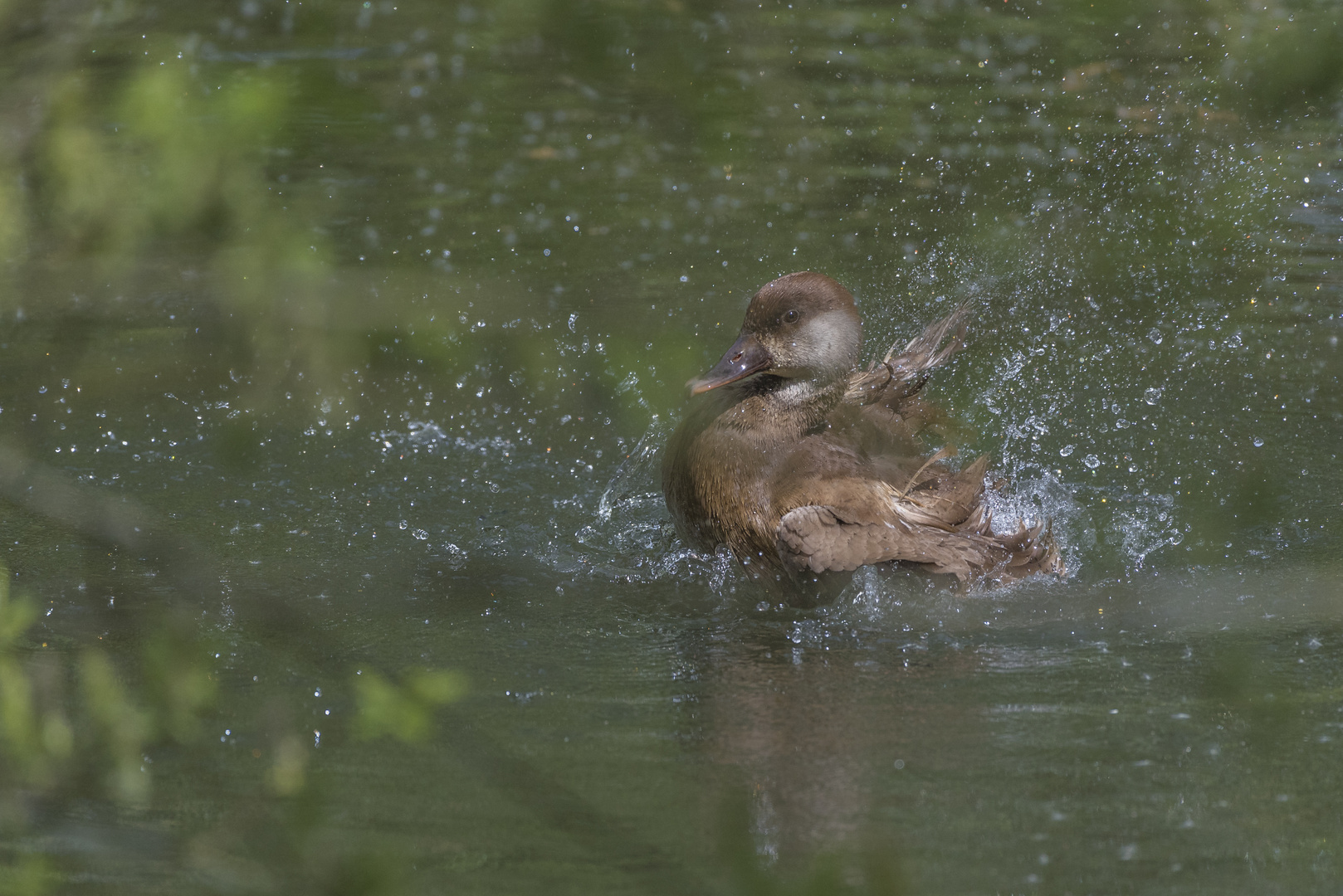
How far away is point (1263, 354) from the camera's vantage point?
21.0 ft

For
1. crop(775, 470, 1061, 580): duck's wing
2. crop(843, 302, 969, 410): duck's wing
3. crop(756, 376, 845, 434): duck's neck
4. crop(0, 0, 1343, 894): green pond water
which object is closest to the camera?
crop(0, 0, 1343, 894): green pond water

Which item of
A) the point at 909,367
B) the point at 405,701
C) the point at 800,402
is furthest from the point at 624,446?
the point at 405,701

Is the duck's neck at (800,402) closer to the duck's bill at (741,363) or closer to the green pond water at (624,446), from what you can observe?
the duck's bill at (741,363)

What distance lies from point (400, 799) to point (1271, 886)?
1.92m

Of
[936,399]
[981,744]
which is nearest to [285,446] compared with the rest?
[936,399]

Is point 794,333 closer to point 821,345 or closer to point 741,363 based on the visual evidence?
point 821,345

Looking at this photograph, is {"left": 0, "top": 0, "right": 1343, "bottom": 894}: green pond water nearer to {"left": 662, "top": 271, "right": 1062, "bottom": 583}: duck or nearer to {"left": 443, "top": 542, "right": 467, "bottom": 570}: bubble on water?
{"left": 443, "top": 542, "right": 467, "bottom": 570}: bubble on water

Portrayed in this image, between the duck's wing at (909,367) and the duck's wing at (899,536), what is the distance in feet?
1.72

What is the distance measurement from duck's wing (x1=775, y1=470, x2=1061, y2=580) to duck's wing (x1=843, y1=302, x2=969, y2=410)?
52 cm

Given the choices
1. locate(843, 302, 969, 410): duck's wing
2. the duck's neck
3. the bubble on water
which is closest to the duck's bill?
the duck's neck

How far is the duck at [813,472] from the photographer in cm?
453

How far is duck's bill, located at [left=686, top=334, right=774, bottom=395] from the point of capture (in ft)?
15.8

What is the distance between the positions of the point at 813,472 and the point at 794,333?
543 mm

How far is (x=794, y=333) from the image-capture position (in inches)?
191
